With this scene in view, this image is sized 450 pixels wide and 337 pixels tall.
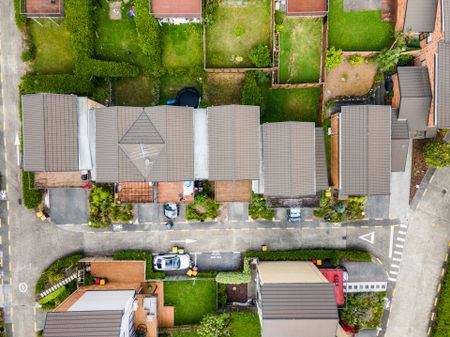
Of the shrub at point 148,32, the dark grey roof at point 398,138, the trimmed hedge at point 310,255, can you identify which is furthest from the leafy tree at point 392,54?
the shrub at point 148,32

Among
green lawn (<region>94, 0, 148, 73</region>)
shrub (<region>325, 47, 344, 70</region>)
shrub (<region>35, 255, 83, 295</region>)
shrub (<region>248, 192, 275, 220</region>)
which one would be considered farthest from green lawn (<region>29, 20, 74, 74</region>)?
shrub (<region>325, 47, 344, 70</region>)

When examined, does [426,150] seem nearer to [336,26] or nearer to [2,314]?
[336,26]

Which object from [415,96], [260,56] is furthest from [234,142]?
[415,96]

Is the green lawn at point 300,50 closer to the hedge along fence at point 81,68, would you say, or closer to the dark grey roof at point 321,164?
the dark grey roof at point 321,164

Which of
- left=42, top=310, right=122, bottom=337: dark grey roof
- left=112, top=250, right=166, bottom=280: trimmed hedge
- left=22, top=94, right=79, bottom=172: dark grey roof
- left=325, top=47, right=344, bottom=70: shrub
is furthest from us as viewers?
left=112, top=250, right=166, bottom=280: trimmed hedge

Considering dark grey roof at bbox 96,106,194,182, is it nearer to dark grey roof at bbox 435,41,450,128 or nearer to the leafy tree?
the leafy tree
